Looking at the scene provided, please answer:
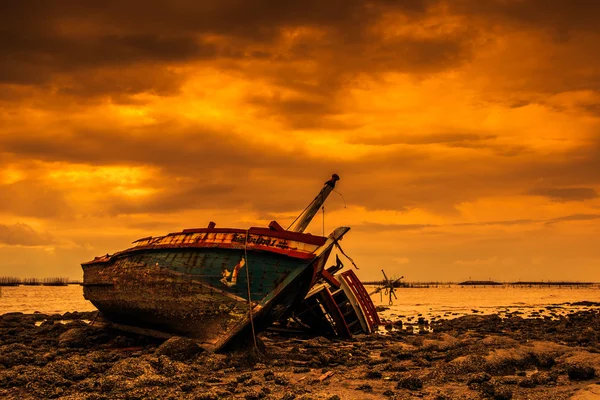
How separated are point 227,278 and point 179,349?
7.56 ft

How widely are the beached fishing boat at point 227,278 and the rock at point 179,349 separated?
28.7 inches

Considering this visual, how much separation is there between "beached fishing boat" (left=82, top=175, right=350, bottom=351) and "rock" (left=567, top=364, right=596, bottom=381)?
262 inches

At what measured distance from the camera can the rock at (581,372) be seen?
35.0 feet

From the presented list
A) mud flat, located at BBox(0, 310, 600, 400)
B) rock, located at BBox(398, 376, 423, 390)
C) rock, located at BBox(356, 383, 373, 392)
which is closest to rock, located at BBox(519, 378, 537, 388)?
mud flat, located at BBox(0, 310, 600, 400)

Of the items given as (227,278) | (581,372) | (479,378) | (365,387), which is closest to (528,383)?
(479,378)

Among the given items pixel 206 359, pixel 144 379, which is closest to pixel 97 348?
pixel 206 359

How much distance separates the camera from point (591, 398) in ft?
30.0

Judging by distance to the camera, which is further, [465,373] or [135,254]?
[135,254]

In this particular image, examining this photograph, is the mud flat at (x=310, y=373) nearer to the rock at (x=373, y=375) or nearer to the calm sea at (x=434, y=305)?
the rock at (x=373, y=375)

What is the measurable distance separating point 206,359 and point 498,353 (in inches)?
283

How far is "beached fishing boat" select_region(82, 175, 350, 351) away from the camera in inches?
585

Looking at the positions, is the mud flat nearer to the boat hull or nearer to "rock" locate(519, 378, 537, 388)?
"rock" locate(519, 378, 537, 388)

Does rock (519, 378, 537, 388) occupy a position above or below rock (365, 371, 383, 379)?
above

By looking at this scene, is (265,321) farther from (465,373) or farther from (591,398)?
(591,398)
